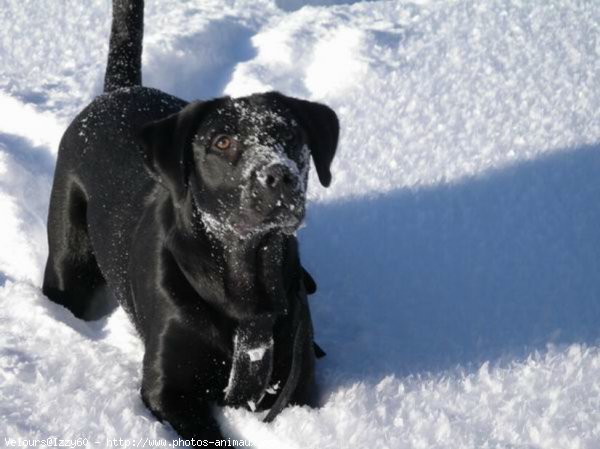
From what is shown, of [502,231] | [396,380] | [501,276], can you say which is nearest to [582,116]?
[502,231]

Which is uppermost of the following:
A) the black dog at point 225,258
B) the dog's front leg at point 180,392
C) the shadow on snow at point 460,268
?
the black dog at point 225,258

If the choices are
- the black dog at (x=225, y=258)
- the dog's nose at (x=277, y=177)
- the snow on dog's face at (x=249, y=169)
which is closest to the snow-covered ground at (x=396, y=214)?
the black dog at (x=225, y=258)

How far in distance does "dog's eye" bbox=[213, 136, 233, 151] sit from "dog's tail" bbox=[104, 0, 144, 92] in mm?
1324

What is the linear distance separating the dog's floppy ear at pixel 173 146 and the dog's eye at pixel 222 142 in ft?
0.35

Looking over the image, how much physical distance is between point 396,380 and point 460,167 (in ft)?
5.70

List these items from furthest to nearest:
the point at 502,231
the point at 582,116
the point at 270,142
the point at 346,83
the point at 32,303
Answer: the point at 346,83
the point at 582,116
the point at 502,231
the point at 32,303
the point at 270,142

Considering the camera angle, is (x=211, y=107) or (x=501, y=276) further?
(x=501, y=276)

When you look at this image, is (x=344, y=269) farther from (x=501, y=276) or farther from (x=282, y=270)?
(x=282, y=270)

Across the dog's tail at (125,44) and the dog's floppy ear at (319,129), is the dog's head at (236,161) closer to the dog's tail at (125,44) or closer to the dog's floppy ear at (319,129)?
the dog's floppy ear at (319,129)

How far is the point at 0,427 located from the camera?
272 cm

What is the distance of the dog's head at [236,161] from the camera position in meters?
2.61

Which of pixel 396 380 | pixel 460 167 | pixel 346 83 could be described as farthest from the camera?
pixel 346 83

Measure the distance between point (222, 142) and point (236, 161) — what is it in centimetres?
9

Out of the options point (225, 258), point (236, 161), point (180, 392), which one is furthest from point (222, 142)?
point (180, 392)
